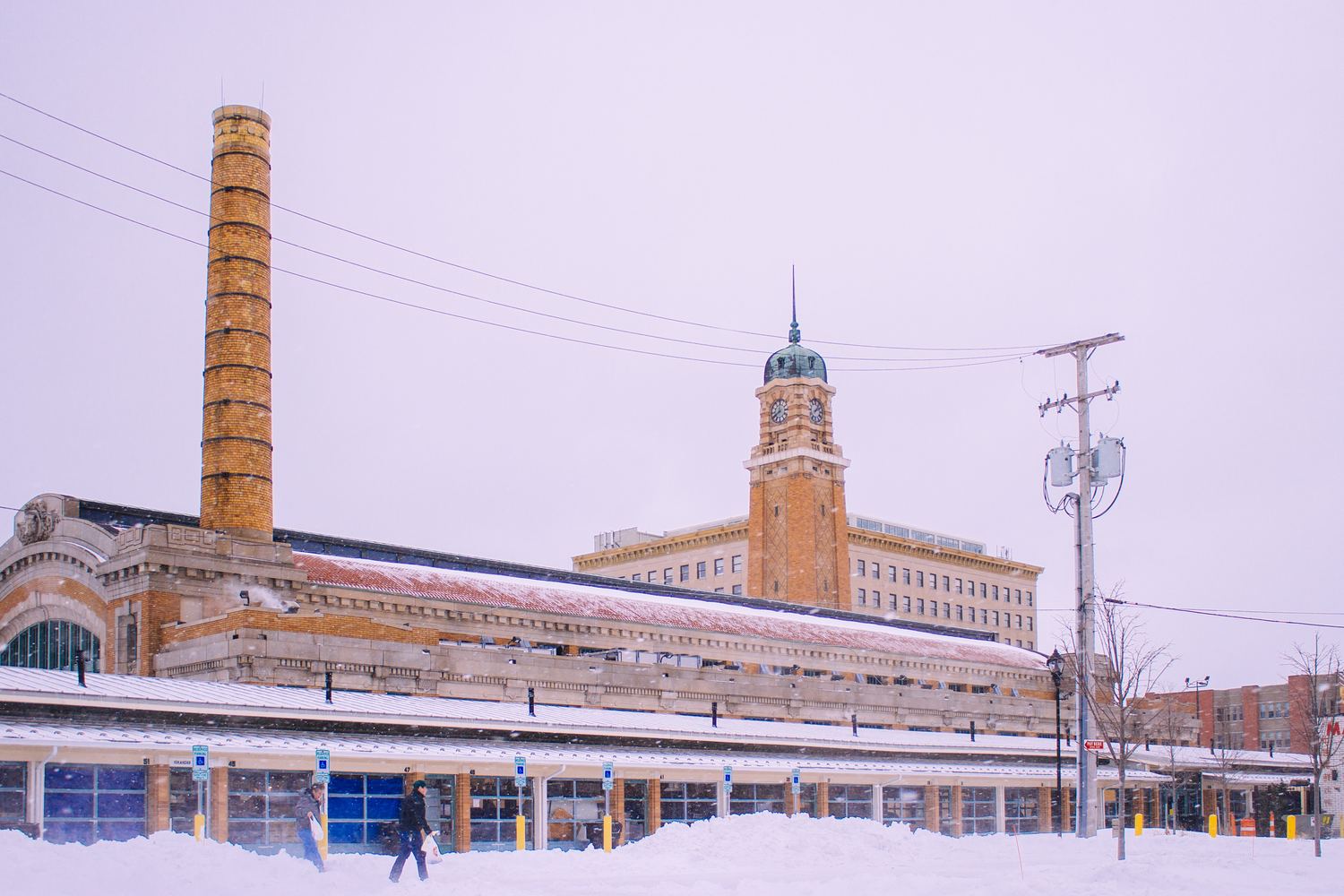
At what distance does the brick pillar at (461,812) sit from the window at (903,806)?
17010 millimetres

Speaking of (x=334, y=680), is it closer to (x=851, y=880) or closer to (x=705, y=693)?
(x=705, y=693)

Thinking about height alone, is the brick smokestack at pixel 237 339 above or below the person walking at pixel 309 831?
above

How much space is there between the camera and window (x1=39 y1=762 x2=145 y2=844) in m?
27.4

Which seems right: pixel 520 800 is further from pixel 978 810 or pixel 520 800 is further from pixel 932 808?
pixel 978 810

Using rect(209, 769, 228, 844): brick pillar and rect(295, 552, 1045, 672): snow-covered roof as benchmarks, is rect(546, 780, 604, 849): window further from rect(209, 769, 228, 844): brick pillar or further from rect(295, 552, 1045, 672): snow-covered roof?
rect(295, 552, 1045, 672): snow-covered roof

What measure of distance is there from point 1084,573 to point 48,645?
3659 cm

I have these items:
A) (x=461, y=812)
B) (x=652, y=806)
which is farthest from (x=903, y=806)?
(x=461, y=812)

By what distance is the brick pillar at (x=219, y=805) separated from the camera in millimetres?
29156

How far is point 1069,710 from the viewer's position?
7400cm

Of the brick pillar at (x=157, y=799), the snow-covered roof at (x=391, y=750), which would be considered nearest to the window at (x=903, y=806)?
the snow-covered roof at (x=391, y=750)

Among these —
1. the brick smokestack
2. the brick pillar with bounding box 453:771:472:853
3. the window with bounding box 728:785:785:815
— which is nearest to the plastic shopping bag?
the brick pillar with bounding box 453:771:472:853

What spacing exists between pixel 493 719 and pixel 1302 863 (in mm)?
18882

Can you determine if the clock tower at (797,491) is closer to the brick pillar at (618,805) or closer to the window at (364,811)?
the brick pillar at (618,805)

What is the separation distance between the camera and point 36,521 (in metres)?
50.8
